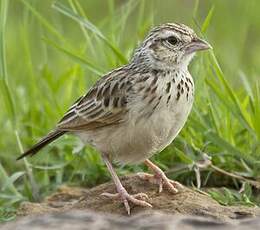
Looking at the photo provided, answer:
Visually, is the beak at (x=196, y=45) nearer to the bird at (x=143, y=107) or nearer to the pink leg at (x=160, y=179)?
the bird at (x=143, y=107)

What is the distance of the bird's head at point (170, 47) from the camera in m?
6.41

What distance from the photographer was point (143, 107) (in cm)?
607

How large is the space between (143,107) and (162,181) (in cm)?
46

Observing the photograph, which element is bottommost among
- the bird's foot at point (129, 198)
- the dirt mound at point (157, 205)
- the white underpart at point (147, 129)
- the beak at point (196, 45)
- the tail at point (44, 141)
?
the dirt mound at point (157, 205)

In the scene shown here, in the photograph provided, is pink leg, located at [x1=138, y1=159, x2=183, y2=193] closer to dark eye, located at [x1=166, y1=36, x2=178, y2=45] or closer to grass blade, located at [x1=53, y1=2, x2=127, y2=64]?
dark eye, located at [x1=166, y1=36, x2=178, y2=45]

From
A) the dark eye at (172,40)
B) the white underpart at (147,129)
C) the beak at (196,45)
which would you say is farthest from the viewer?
the dark eye at (172,40)

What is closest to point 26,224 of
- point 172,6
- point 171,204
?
point 171,204

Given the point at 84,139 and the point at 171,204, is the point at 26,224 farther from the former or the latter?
the point at 84,139

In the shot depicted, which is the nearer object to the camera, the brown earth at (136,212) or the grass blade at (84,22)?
the brown earth at (136,212)

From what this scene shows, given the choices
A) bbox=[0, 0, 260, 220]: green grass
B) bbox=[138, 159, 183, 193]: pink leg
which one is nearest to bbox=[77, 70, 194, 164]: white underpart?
bbox=[138, 159, 183, 193]: pink leg

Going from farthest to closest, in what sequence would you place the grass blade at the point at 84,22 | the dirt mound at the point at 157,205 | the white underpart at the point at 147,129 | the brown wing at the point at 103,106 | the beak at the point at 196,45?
1. the grass blade at the point at 84,22
2. the beak at the point at 196,45
3. the brown wing at the point at 103,106
4. the white underpart at the point at 147,129
5. the dirt mound at the point at 157,205

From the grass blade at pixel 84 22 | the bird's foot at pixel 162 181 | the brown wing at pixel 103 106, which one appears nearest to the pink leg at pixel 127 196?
the bird's foot at pixel 162 181

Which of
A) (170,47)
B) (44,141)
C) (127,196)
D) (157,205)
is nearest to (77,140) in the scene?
(44,141)

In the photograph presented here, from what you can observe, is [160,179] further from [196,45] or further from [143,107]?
[196,45]
